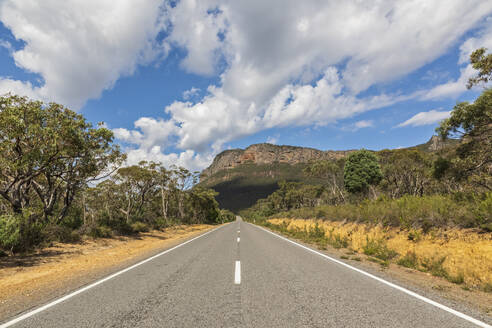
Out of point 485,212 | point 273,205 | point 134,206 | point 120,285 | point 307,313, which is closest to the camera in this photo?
point 307,313

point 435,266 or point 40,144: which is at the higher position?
point 40,144

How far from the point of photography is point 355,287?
518cm

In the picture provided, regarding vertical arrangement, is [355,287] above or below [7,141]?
below

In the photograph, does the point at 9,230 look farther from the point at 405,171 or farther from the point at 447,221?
the point at 405,171

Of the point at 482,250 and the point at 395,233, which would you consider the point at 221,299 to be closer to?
the point at 482,250

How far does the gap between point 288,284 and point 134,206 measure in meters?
31.8

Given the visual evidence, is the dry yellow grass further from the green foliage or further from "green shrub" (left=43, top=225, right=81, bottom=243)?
"green shrub" (left=43, top=225, right=81, bottom=243)

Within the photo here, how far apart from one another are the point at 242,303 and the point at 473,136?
1516 cm

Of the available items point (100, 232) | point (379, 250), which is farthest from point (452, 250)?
point (100, 232)

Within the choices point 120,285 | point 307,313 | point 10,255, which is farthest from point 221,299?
point 10,255

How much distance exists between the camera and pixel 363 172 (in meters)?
34.6

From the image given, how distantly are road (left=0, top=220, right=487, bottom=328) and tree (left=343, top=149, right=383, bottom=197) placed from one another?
103 ft

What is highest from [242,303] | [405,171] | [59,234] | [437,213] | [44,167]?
[405,171]

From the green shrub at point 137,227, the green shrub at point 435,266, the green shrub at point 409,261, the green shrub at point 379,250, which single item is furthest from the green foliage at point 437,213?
the green shrub at point 137,227
